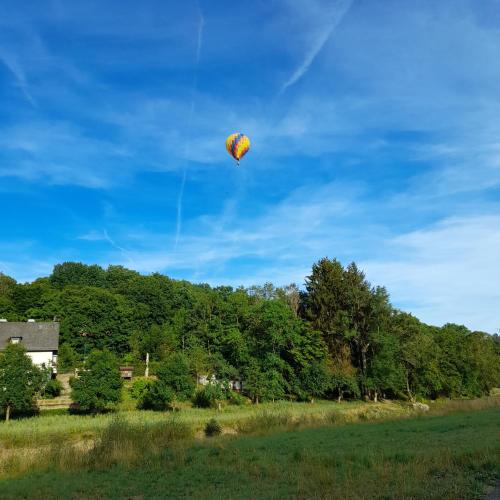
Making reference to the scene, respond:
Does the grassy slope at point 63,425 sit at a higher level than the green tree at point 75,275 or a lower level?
lower

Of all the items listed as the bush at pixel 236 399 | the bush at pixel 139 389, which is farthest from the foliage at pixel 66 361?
the bush at pixel 236 399

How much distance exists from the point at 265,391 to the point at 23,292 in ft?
186

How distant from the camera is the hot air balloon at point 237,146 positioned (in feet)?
128

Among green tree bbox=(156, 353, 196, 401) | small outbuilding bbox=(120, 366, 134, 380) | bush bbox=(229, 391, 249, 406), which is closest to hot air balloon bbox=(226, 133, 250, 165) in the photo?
green tree bbox=(156, 353, 196, 401)

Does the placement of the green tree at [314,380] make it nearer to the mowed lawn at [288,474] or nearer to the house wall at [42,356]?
the mowed lawn at [288,474]

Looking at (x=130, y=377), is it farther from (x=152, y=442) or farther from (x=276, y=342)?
(x=152, y=442)

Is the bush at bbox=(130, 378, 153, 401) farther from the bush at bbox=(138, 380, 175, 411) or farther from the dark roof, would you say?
the dark roof

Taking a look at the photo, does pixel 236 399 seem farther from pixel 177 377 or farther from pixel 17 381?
pixel 17 381

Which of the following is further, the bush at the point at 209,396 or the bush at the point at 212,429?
the bush at the point at 209,396

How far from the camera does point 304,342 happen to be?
5788 centimetres

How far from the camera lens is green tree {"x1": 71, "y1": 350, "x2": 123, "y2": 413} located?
4000 cm

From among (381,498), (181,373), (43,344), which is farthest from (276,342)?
(381,498)

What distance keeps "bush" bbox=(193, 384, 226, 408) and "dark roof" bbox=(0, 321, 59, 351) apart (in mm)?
23627

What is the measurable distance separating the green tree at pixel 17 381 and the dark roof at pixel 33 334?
2049cm
